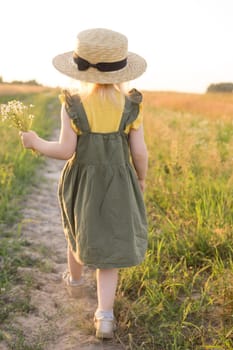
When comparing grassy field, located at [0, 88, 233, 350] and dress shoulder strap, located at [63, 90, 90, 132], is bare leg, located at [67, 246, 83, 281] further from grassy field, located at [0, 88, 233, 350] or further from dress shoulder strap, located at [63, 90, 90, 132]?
dress shoulder strap, located at [63, 90, 90, 132]

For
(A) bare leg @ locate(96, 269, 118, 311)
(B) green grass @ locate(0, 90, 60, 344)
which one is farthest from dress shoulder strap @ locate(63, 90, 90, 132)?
(B) green grass @ locate(0, 90, 60, 344)

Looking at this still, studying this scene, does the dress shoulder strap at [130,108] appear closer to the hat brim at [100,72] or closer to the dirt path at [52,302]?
the hat brim at [100,72]

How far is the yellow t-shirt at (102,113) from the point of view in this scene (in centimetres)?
257

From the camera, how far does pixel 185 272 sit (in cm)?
300

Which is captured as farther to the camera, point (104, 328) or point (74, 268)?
point (74, 268)

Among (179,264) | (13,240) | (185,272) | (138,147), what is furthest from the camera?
(13,240)

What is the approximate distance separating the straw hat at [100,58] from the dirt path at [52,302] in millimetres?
1246

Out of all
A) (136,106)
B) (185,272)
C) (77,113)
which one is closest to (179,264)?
(185,272)

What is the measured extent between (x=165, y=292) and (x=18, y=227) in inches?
59.7

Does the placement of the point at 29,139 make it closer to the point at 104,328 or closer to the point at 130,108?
the point at 130,108

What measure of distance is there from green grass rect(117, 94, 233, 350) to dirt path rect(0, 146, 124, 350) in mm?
200

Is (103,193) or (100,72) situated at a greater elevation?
(100,72)

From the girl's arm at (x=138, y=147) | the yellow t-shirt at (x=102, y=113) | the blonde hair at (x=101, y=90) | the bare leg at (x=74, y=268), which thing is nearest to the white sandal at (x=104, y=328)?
the bare leg at (x=74, y=268)

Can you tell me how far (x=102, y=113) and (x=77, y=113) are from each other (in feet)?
0.40
